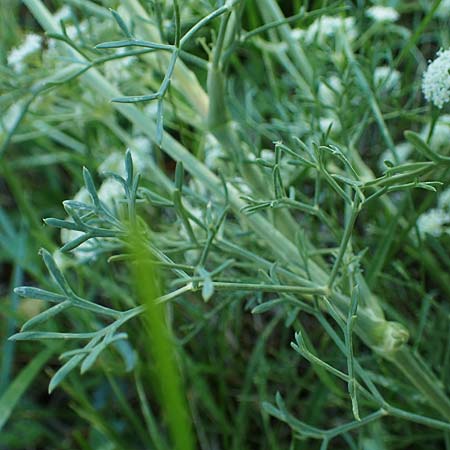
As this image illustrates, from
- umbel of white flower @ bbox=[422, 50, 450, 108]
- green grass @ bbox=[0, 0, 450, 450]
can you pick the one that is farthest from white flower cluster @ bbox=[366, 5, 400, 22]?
umbel of white flower @ bbox=[422, 50, 450, 108]

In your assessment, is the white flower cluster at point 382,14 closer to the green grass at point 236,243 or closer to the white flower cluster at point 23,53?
the green grass at point 236,243

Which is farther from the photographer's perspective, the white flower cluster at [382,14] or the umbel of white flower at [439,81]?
the white flower cluster at [382,14]

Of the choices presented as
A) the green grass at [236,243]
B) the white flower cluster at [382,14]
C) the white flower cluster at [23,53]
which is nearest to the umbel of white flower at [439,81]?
the green grass at [236,243]

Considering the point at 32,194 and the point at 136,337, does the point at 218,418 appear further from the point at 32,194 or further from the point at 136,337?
the point at 32,194

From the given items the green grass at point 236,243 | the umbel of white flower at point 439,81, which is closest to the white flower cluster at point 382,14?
the green grass at point 236,243

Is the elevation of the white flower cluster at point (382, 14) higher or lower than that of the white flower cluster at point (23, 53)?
lower

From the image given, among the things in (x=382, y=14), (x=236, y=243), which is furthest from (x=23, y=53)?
(x=382, y=14)

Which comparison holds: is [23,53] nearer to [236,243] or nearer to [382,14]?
[236,243]
